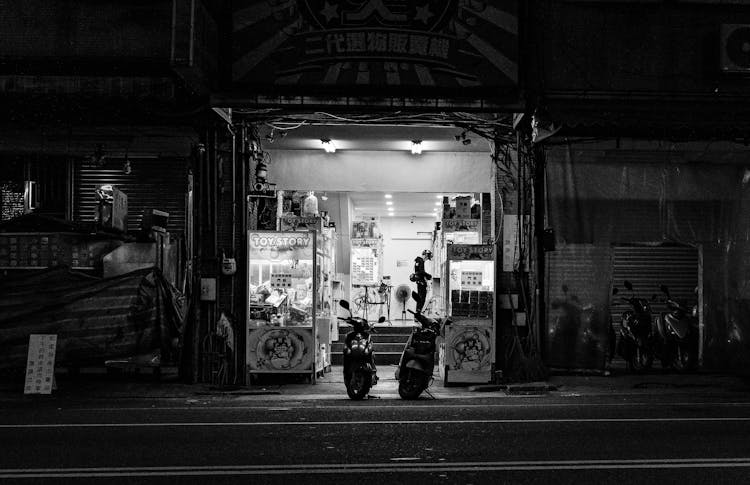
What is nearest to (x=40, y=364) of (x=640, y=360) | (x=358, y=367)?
(x=358, y=367)

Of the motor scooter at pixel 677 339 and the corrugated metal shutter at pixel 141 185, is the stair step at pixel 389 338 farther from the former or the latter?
the motor scooter at pixel 677 339

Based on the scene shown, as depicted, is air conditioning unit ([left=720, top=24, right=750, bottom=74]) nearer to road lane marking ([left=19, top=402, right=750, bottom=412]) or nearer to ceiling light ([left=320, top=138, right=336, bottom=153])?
road lane marking ([left=19, top=402, right=750, bottom=412])

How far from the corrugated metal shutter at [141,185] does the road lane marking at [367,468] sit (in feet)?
33.3

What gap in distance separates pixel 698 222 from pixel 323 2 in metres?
8.64

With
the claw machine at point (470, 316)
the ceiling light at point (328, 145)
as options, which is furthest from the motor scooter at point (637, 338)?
the ceiling light at point (328, 145)

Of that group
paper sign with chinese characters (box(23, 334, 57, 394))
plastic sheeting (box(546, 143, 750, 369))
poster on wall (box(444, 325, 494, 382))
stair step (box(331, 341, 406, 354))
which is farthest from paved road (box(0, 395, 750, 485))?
stair step (box(331, 341, 406, 354))

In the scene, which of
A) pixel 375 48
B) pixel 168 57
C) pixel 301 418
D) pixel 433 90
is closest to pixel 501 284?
pixel 433 90

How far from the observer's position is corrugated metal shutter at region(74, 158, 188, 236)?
679 inches

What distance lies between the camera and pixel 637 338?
16.7 m

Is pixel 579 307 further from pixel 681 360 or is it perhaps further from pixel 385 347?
pixel 385 347

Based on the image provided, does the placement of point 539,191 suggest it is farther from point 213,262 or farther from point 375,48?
point 213,262

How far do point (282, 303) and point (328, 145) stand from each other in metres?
3.91

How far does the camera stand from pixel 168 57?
51.6 ft

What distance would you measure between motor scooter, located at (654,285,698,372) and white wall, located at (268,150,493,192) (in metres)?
4.85
